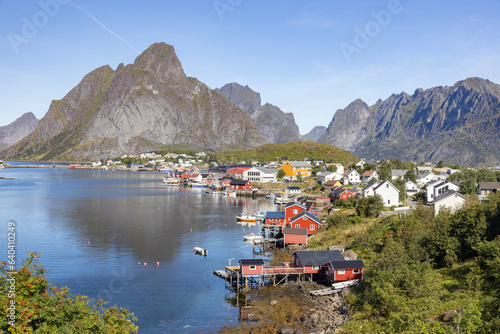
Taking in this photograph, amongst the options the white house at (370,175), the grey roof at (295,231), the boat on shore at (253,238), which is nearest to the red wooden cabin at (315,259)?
the grey roof at (295,231)

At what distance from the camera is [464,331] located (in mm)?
19438

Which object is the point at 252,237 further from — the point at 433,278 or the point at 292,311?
the point at 433,278

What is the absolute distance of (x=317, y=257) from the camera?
37500 millimetres

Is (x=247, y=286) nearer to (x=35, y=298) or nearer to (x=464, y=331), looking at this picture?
(x=464, y=331)

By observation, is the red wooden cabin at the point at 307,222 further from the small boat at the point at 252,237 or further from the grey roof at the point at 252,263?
the grey roof at the point at 252,263

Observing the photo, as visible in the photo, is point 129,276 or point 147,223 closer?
point 129,276

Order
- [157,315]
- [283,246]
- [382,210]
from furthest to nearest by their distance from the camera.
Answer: [382,210], [283,246], [157,315]

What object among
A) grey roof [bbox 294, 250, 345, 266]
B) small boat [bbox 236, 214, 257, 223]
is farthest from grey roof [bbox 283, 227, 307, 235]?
small boat [bbox 236, 214, 257, 223]

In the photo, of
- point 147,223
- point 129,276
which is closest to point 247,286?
point 129,276

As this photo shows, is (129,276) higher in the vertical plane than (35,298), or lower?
lower

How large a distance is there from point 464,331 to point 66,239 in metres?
51.0

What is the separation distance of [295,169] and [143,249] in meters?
90.2

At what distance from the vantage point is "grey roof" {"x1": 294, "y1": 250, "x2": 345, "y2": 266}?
36.9 meters

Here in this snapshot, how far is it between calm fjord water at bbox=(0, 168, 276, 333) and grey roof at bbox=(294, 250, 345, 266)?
8.03 m
